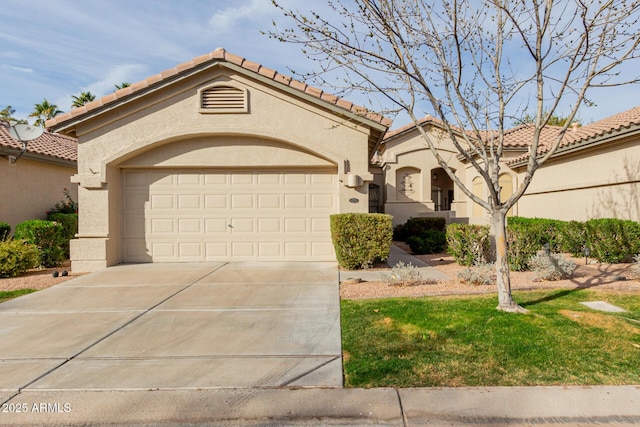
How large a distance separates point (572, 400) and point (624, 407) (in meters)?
0.37

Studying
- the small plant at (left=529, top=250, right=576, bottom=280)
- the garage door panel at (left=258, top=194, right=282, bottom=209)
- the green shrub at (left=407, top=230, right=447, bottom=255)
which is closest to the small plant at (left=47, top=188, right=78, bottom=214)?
the garage door panel at (left=258, top=194, right=282, bottom=209)

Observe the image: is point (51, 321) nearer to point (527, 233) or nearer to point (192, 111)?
point (192, 111)

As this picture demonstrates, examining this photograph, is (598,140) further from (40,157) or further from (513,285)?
(40,157)

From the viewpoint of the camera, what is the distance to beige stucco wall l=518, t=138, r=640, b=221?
9.65 meters

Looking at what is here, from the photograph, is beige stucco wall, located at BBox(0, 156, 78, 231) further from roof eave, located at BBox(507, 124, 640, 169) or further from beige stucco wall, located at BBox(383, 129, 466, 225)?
roof eave, located at BBox(507, 124, 640, 169)

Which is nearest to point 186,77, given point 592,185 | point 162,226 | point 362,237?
point 162,226

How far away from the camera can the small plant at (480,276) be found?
7.34 m

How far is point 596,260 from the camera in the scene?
9484 mm

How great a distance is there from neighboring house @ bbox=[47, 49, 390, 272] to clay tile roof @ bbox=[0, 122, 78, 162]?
135 inches

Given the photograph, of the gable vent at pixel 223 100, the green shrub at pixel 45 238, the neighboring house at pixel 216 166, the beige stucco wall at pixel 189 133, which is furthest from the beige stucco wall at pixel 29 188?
the gable vent at pixel 223 100

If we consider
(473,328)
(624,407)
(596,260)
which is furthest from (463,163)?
(624,407)

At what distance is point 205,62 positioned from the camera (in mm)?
9766

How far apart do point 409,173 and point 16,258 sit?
1710 cm

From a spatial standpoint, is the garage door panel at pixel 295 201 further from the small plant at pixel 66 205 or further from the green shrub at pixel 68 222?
the small plant at pixel 66 205
